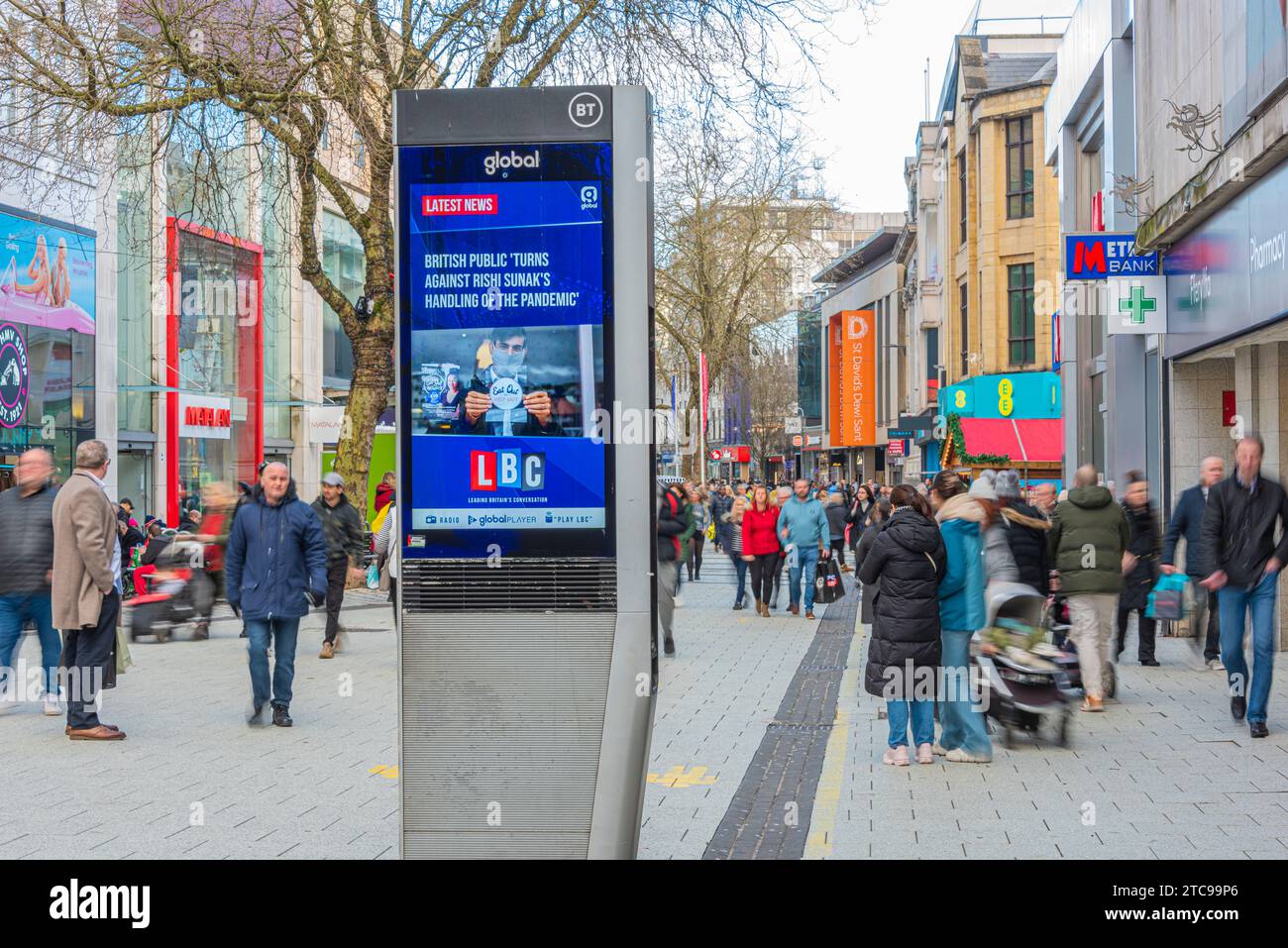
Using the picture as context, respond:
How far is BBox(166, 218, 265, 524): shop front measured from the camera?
3388cm

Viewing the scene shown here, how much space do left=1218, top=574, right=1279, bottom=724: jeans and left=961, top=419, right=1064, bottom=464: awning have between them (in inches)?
817

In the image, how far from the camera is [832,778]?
8.09 m

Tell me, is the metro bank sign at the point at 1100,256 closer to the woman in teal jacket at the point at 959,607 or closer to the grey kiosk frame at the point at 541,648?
the woman in teal jacket at the point at 959,607

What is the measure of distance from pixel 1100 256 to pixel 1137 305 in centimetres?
73

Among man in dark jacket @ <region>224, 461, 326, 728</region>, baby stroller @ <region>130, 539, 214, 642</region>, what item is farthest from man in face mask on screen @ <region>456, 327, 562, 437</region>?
baby stroller @ <region>130, 539, 214, 642</region>

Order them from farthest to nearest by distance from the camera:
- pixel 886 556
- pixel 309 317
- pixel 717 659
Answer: pixel 309 317
pixel 717 659
pixel 886 556

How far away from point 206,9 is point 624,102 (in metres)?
12.3

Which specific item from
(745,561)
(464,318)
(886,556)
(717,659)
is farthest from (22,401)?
(464,318)

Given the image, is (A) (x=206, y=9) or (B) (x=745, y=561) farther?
(B) (x=745, y=561)

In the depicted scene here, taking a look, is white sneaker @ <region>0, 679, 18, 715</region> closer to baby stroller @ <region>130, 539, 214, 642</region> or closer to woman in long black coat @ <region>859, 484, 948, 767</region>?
baby stroller @ <region>130, 539, 214, 642</region>

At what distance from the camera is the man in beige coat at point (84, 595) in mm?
9180

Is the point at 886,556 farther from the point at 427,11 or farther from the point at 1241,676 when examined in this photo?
the point at 427,11

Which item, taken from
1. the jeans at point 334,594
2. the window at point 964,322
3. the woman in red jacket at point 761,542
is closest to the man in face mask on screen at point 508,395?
the jeans at point 334,594

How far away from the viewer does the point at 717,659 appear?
1384 cm
